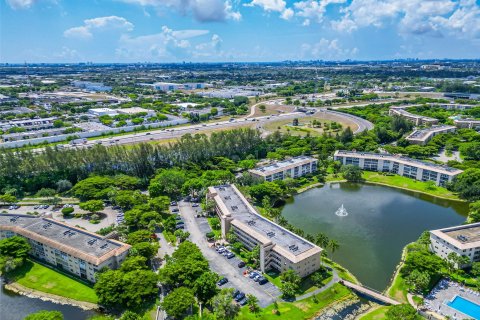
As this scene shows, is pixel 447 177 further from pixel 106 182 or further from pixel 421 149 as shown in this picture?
pixel 106 182

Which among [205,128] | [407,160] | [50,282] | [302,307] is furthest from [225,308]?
[205,128]

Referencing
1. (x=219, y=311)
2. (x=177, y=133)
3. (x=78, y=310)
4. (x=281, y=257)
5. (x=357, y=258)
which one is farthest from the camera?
(x=177, y=133)

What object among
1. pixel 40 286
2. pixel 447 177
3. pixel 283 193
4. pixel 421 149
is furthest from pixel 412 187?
pixel 40 286

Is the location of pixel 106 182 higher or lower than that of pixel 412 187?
higher

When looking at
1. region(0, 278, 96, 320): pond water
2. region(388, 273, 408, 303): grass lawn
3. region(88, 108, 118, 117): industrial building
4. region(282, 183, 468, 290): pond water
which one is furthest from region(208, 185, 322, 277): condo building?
region(88, 108, 118, 117): industrial building

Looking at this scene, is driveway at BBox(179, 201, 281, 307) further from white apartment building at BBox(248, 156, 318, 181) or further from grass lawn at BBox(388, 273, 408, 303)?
white apartment building at BBox(248, 156, 318, 181)

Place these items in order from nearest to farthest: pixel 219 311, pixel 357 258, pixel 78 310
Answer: pixel 219 311
pixel 78 310
pixel 357 258

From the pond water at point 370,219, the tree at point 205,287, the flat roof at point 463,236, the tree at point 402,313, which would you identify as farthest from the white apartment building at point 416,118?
the tree at point 205,287

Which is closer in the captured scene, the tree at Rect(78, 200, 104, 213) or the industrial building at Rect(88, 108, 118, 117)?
the tree at Rect(78, 200, 104, 213)
